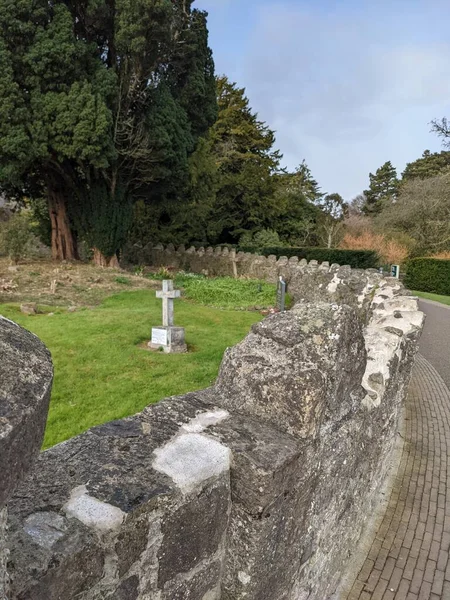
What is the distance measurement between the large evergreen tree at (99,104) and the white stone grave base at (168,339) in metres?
10.0

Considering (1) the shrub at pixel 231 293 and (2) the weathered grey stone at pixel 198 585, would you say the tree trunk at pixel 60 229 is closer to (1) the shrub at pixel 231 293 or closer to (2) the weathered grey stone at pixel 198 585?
(1) the shrub at pixel 231 293

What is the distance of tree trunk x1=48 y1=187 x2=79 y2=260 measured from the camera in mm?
19941

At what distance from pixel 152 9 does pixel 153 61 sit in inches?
81.6

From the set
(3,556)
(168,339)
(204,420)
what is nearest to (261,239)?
(168,339)

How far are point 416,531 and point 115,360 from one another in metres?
5.06

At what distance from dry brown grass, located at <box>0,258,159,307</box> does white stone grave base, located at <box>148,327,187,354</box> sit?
5.70 metres

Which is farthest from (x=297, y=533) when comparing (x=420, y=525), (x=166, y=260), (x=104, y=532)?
(x=166, y=260)

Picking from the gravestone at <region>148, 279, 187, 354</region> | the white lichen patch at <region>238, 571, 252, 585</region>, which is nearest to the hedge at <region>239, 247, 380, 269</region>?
the gravestone at <region>148, 279, 187, 354</region>

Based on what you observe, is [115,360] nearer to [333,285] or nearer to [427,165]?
[333,285]

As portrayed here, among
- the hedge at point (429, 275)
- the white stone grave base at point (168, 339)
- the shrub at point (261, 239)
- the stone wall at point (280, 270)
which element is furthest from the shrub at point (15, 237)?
the hedge at point (429, 275)

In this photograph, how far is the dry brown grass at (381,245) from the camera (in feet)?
89.7

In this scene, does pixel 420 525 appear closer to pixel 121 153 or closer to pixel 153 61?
pixel 121 153

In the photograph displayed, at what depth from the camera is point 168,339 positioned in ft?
27.0

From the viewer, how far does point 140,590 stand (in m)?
1.33
